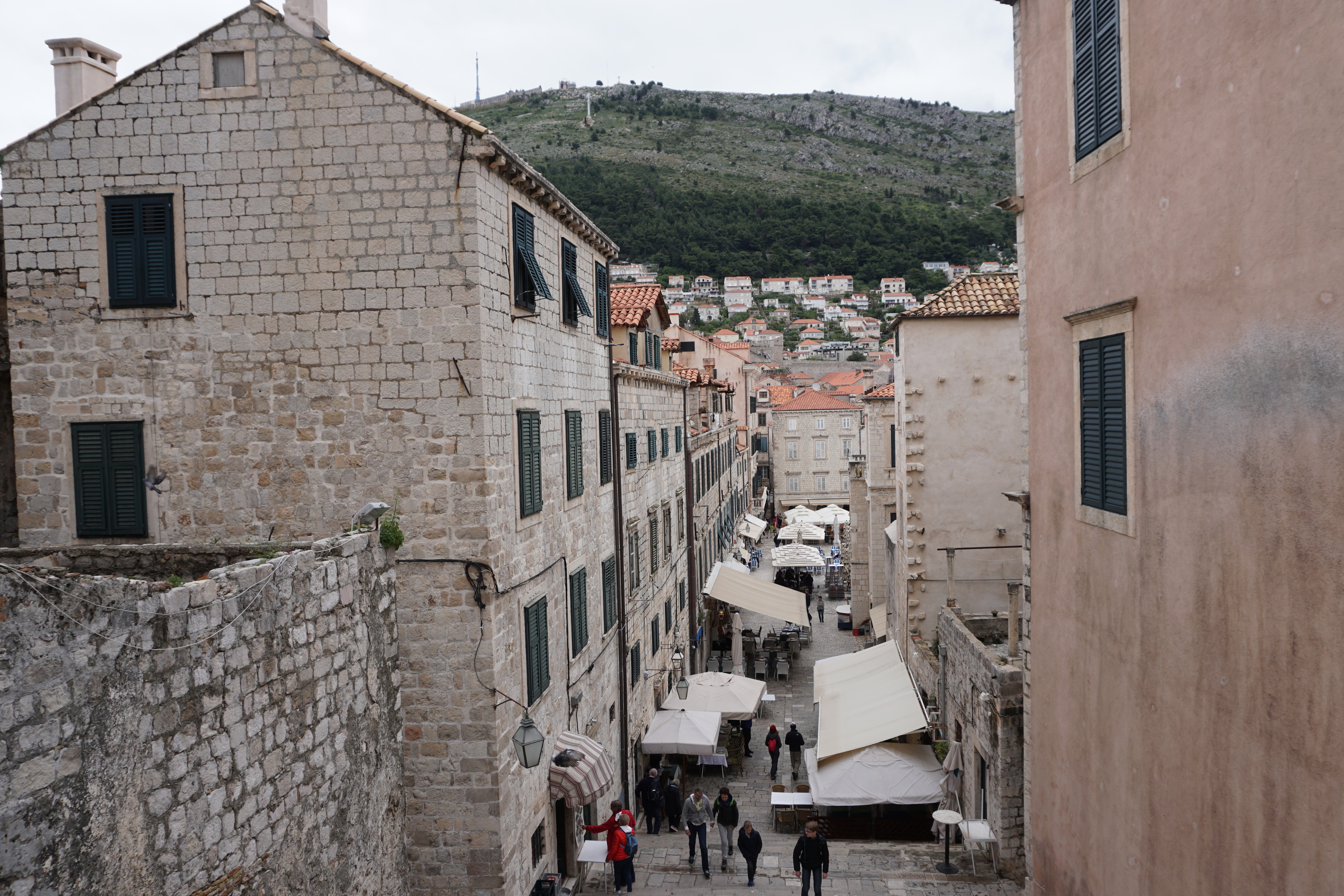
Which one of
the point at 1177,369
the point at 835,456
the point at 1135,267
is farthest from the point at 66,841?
the point at 835,456

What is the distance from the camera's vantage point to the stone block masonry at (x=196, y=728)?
4539 mm

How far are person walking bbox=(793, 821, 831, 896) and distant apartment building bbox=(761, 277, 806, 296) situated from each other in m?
159

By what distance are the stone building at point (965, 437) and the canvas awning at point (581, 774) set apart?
10.8m

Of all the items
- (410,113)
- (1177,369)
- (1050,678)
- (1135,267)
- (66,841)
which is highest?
(410,113)

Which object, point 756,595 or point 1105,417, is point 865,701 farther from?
point 1105,417

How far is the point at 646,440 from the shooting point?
21328 mm

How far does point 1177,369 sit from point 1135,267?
3.92ft

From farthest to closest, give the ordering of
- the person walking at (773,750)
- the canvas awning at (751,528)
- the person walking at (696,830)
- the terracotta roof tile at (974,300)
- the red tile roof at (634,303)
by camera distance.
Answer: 1. the canvas awning at (751,528)
2. the red tile roof at (634,303)
3. the person walking at (773,750)
4. the terracotta roof tile at (974,300)
5. the person walking at (696,830)

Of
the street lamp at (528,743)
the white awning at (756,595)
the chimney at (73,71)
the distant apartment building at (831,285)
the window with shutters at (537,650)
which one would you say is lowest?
the white awning at (756,595)

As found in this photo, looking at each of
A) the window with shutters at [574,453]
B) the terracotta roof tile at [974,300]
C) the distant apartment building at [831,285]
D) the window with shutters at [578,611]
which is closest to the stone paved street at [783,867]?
the window with shutters at [578,611]

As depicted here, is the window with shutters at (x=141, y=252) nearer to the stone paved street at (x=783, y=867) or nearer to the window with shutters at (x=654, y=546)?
the stone paved street at (x=783, y=867)

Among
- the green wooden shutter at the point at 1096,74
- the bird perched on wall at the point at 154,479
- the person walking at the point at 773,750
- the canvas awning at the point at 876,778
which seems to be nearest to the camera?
the green wooden shutter at the point at 1096,74

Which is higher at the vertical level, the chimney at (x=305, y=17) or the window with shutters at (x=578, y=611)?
the chimney at (x=305, y=17)

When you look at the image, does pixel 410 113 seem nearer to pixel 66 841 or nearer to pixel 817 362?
pixel 66 841
